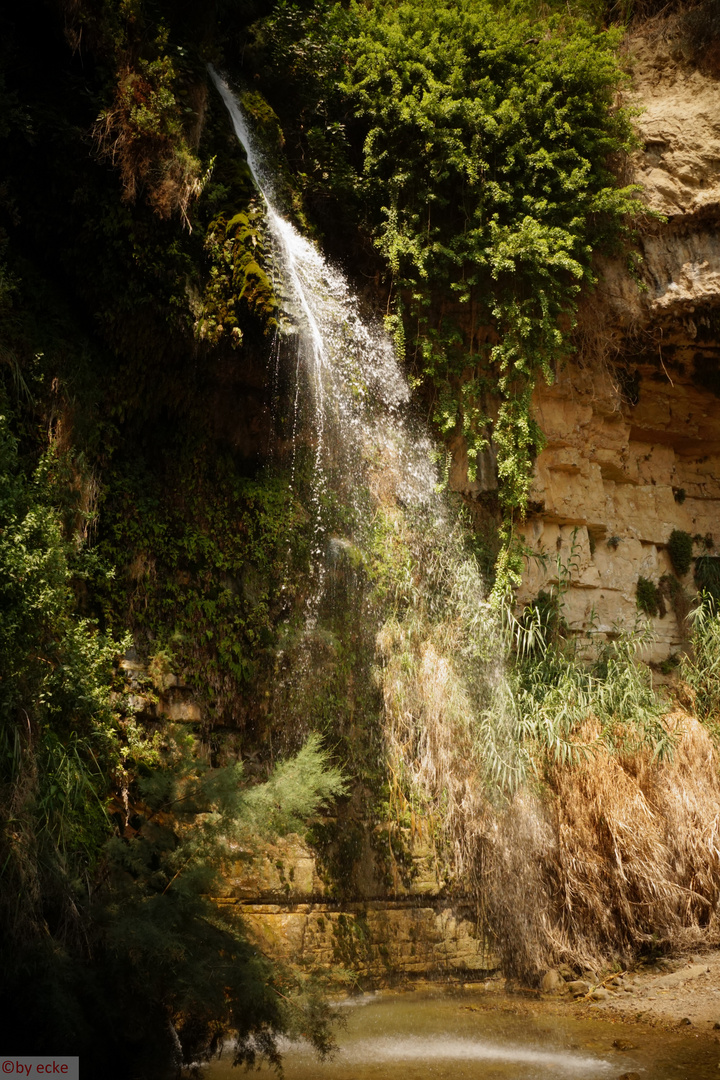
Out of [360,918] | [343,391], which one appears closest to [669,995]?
[360,918]

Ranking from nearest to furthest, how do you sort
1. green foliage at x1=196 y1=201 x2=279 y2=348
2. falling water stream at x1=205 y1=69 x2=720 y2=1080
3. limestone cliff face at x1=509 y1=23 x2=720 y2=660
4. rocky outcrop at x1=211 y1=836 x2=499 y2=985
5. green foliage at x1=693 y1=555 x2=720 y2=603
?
falling water stream at x1=205 y1=69 x2=720 y2=1080 < rocky outcrop at x1=211 y1=836 x2=499 y2=985 < green foliage at x1=196 y1=201 x2=279 y2=348 < limestone cliff face at x1=509 y1=23 x2=720 y2=660 < green foliage at x1=693 y1=555 x2=720 y2=603

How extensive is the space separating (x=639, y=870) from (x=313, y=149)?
737cm

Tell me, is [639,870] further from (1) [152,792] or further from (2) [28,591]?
(2) [28,591]

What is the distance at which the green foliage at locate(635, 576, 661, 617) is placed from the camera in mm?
9469

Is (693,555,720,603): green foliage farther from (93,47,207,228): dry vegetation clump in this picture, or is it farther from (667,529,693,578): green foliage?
(93,47,207,228): dry vegetation clump

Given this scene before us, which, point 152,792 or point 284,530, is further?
point 284,530

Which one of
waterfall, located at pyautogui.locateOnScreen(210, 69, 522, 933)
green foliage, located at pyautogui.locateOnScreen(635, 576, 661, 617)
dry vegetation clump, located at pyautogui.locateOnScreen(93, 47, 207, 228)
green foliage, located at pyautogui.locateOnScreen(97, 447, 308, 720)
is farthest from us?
green foliage, located at pyautogui.locateOnScreen(635, 576, 661, 617)

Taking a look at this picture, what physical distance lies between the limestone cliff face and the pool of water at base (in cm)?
424

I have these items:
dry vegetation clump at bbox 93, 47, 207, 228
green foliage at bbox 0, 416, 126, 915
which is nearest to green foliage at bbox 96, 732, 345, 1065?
green foliage at bbox 0, 416, 126, 915

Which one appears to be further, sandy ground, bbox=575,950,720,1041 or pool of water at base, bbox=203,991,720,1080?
sandy ground, bbox=575,950,720,1041

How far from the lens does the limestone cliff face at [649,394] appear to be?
8.34m

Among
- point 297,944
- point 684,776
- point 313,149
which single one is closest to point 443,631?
point 684,776

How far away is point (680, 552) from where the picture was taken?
32.2ft

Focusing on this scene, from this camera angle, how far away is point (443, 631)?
287 inches
